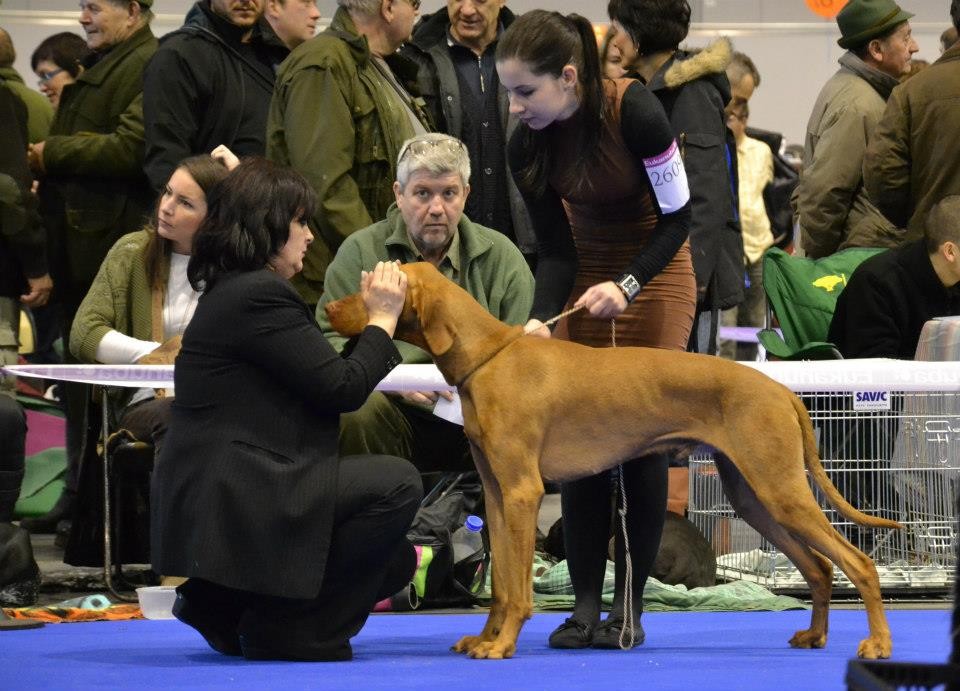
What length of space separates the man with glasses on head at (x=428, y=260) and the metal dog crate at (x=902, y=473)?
79cm

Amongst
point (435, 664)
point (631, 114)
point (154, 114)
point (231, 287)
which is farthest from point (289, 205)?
point (154, 114)

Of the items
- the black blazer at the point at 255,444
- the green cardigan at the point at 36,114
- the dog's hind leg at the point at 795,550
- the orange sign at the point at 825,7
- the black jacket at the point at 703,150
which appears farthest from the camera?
the orange sign at the point at 825,7

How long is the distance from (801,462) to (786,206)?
606 cm

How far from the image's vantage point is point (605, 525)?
373 cm

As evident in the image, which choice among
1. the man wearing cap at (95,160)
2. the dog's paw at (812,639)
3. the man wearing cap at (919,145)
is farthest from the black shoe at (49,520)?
the dog's paw at (812,639)

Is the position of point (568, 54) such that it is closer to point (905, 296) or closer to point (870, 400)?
point (870, 400)

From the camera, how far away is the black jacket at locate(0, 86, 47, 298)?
219 inches

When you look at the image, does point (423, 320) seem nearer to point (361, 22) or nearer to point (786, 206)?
point (361, 22)

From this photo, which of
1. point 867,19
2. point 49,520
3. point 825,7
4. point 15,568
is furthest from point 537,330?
point 825,7

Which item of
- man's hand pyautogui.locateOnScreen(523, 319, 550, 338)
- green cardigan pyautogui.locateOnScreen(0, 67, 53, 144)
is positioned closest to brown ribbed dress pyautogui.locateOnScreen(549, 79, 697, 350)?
man's hand pyautogui.locateOnScreen(523, 319, 550, 338)

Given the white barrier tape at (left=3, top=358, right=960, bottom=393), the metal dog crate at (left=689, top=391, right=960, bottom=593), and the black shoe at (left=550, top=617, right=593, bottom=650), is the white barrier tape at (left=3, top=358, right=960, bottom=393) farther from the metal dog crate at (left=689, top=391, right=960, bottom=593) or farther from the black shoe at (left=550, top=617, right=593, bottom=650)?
the black shoe at (left=550, top=617, right=593, bottom=650)

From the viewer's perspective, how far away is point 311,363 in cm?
336

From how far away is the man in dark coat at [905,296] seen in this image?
17.4ft

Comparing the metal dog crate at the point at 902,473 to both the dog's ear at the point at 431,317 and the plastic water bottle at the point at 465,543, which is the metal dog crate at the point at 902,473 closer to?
the plastic water bottle at the point at 465,543
